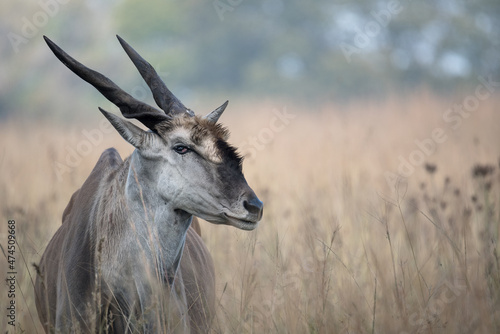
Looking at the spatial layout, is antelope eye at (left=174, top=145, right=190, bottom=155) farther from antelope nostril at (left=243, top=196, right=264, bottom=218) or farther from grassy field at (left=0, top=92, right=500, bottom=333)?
grassy field at (left=0, top=92, right=500, bottom=333)

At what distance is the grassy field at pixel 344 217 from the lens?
4016 mm

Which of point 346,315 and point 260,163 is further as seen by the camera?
point 260,163

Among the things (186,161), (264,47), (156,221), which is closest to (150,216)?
(156,221)

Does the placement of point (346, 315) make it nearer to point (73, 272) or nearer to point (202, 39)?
point (73, 272)

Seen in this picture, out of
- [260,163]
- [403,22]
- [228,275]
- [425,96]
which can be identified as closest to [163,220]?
[228,275]

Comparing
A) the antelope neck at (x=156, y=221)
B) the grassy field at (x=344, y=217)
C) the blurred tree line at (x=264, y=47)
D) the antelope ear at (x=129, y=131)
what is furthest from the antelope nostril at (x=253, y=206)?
the blurred tree line at (x=264, y=47)

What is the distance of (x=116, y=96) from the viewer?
3686 millimetres

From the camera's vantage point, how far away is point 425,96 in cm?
1545

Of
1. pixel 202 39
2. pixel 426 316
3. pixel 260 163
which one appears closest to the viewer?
pixel 426 316

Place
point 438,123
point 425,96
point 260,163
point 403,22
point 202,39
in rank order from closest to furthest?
point 260,163 < point 438,123 < point 425,96 < point 403,22 < point 202,39

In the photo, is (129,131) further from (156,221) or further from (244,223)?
(244,223)

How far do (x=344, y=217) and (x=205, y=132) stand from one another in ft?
13.6

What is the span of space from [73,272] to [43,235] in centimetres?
273

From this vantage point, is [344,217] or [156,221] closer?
[156,221]
